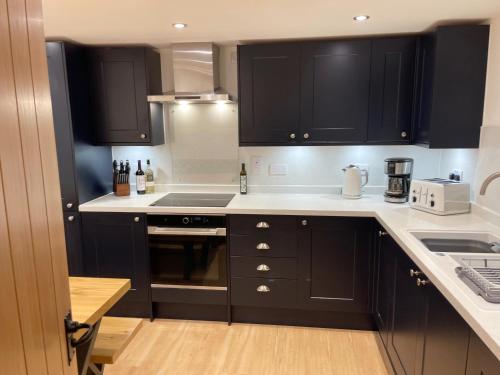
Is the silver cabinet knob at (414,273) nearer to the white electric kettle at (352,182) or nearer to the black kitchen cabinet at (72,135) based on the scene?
the white electric kettle at (352,182)

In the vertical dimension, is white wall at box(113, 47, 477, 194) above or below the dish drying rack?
above

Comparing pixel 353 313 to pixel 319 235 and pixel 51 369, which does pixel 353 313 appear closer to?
pixel 319 235

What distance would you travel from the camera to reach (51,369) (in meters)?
0.93

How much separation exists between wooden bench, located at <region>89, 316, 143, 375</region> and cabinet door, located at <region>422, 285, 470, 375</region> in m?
1.35

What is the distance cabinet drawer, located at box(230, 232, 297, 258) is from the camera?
283cm

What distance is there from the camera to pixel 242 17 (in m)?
2.30

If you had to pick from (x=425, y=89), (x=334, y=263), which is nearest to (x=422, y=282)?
(x=334, y=263)

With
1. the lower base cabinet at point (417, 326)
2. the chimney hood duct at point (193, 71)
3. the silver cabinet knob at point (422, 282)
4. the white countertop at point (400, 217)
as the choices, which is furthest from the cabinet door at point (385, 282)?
the chimney hood duct at point (193, 71)

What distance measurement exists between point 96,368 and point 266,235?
4.88ft

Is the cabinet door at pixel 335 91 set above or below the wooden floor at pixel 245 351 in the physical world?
above

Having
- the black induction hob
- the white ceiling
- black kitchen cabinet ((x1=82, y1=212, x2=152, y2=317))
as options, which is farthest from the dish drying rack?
black kitchen cabinet ((x1=82, y1=212, x2=152, y2=317))

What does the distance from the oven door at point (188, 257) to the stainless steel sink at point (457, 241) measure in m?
1.40

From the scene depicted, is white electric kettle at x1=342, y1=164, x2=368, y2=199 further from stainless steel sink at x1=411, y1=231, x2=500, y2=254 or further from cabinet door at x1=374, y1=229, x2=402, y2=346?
stainless steel sink at x1=411, y1=231, x2=500, y2=254

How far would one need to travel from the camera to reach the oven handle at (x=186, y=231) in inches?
113
